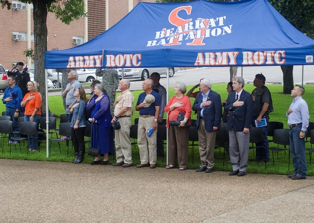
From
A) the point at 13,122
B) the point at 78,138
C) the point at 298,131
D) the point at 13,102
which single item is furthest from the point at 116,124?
the point at 13,102

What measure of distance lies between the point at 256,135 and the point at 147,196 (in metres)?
3.20

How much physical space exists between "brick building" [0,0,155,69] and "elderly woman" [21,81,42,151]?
3071 cm

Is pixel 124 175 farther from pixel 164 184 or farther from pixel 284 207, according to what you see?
pixel 284 207

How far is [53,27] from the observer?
4703cm

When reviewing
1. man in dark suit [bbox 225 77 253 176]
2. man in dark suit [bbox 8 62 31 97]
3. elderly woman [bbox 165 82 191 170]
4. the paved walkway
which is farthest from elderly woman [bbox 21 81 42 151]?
man in dark suit [bbox 225 77 253 176]

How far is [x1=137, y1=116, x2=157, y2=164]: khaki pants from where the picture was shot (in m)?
12.4

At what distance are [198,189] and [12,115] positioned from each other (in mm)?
7315

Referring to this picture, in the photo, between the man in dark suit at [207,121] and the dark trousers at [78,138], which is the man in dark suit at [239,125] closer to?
the man in dark suit at [207,121]

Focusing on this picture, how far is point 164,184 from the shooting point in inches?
414

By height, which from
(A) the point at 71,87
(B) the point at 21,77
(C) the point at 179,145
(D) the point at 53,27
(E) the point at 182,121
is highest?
(D) the point at 53,27

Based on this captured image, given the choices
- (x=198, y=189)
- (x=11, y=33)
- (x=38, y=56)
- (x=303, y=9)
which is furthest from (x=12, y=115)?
(x=11, y=33)

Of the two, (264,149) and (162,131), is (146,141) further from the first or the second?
(264,149)

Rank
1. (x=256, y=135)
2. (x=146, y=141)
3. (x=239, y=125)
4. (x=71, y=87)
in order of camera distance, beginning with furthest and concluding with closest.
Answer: (x=71, y=87) < (x=146, y=141) < (x=256, y=135) < (x=239, y=125)

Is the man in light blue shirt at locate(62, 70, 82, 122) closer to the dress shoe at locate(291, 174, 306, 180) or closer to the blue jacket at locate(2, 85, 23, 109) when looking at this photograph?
the blue jacket at locate(2, 85, 23, 109)
